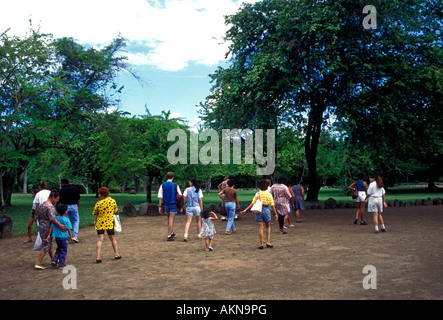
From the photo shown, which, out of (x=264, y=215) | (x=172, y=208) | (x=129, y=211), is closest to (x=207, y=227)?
(x=264, y=215)

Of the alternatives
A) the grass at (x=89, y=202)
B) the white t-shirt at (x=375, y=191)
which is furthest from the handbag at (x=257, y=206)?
the grass at (x=89, y=202)

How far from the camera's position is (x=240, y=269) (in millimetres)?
7113

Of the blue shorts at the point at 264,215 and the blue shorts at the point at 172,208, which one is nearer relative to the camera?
the blue shorts at the point at 264,215

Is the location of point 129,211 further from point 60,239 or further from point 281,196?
point 60,239

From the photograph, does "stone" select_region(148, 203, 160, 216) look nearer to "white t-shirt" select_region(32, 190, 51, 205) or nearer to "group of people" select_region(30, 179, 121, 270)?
"white t-shirt" select_region(32, 190, 51, 205)

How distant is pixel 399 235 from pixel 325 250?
387cm

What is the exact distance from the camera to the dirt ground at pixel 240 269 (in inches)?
217

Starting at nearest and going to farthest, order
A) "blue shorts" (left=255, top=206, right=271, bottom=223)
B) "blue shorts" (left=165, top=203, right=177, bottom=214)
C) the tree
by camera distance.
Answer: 1. "blue shorts" (left=255, top=206, right=271, bottom=223)
2. "blue shorts" (left=165, top=203, right=177, bottom=214)
3. the tree

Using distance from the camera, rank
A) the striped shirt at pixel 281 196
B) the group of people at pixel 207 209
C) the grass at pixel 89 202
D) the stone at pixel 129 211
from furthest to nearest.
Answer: the stone at pixel 129 211
the grass at pixel 89 202
the striped shirt at pixel 281 196
the group of people at pixel 207 209

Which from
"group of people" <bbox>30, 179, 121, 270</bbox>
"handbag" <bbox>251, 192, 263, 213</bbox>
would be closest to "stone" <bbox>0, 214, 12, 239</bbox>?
"group of people" <bbox>30, 179, 121, 270</bbox>

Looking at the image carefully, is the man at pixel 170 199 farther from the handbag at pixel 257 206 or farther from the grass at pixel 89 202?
the grass at pixel 89 202

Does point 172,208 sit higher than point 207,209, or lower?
lower

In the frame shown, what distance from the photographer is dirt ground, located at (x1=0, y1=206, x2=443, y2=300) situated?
217 inches

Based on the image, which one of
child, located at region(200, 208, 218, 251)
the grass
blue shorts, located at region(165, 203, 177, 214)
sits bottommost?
the grass
